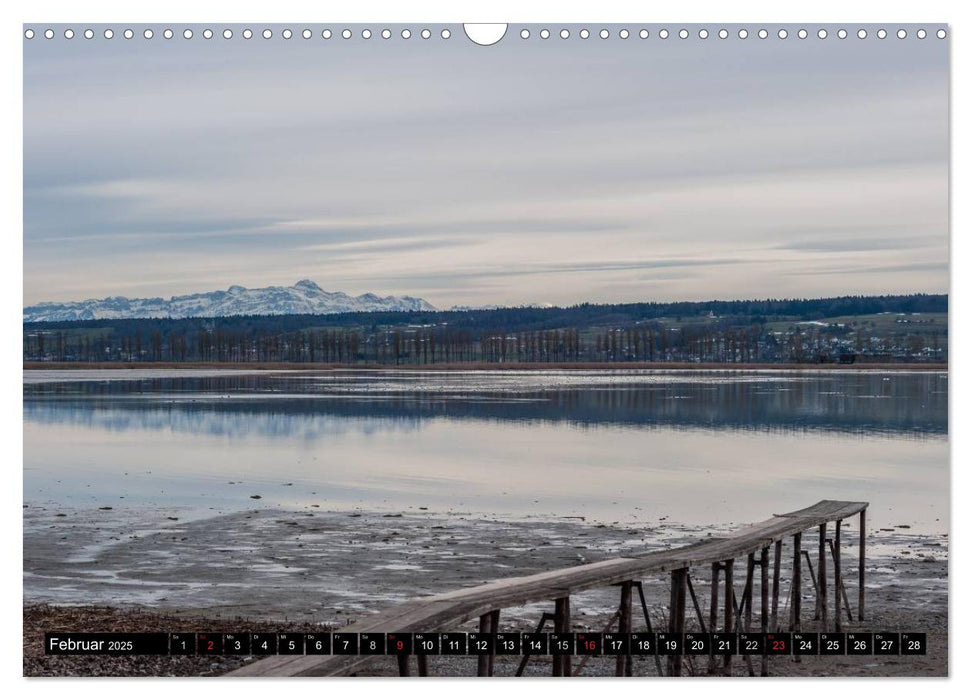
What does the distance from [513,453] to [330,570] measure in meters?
9.99

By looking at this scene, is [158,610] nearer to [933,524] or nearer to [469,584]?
[469,584]

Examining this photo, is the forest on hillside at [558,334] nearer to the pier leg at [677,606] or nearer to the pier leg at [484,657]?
the pier leg at [677,606]

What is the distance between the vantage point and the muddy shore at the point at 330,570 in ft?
32.4

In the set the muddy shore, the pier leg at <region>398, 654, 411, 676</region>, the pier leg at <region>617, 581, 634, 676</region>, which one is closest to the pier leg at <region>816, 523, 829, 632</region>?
the muddy shore

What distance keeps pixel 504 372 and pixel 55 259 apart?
57629mm

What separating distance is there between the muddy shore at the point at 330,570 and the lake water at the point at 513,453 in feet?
2.94

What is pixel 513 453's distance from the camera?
23.5m

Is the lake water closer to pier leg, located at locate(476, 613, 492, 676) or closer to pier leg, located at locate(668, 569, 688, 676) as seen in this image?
pier leg, located at locate(668, 569, 688, 676)

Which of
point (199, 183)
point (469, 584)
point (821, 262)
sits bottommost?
point (469, 584)

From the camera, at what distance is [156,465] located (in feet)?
72.0

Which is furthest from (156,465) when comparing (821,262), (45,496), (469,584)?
(821,262)

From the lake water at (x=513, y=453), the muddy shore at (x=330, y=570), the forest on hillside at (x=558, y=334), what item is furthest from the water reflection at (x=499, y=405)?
the muddy shore at (x=330, y=570)

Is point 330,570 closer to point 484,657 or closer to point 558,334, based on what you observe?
point 484,657

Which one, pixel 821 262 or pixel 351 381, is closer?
pixel 821 262
